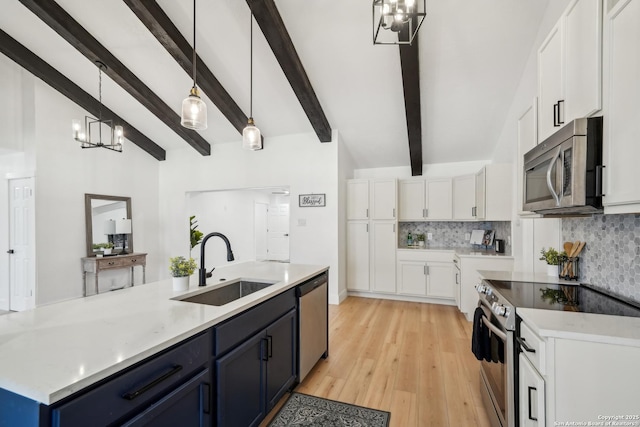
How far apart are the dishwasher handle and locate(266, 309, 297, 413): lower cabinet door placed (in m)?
0.15

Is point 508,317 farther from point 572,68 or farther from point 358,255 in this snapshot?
point 358,255

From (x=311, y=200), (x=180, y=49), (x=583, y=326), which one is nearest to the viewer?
(x=583, y=326)

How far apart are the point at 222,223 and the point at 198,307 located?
6.11 metres

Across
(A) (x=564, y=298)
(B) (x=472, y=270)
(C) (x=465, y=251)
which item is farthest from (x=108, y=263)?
(A) (x=564, y=298)

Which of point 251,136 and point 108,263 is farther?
point 108,263

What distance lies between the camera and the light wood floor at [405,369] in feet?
6.88

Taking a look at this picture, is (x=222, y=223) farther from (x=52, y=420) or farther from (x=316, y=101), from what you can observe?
(x=52, y=420)

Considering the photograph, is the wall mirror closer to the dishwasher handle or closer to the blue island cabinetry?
the dishwasher handle

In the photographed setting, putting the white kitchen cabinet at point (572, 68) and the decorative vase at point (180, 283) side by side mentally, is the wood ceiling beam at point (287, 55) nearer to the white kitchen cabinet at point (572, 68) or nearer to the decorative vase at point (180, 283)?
the white kitchen cabinet at point (572, 68)

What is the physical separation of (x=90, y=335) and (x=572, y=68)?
2.64 m

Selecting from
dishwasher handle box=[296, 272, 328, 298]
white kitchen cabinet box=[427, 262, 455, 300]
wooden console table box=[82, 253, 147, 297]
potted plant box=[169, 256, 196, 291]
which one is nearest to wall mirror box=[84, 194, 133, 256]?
wooden console table box=[82, 253, 147, 297]

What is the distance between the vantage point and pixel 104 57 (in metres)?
3.65

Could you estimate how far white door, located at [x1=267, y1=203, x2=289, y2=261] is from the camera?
9352mm

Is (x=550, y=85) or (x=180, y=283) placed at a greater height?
(x=550, y=85)
